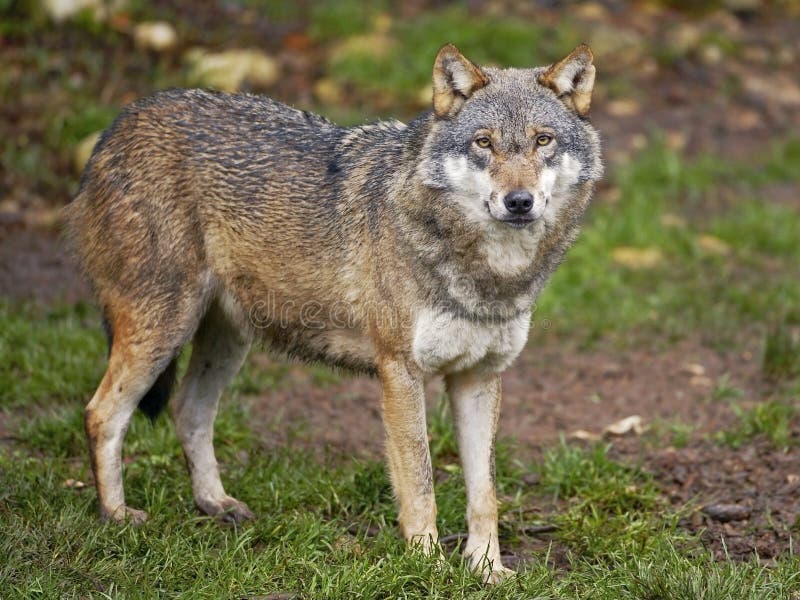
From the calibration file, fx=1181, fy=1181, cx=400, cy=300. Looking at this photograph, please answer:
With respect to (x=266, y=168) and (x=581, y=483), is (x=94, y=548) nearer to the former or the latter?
(x=266, y=168)

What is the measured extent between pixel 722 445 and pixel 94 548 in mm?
3581

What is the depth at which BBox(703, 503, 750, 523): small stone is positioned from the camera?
5781 millimetres

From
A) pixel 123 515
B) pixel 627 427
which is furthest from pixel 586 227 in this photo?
pixel 123 515

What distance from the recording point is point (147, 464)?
6.18m

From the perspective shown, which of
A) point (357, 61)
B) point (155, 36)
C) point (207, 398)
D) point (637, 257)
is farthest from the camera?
point (357, 61)

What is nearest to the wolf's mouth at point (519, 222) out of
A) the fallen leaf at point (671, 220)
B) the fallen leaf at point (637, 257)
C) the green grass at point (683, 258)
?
the green grass at point (683, 258)

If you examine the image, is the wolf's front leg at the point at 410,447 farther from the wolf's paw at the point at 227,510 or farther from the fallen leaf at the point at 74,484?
the fallen leaf at the point at 74,484

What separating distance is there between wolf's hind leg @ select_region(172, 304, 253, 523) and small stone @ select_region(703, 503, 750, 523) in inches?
89.4

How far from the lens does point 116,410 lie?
5598 mm

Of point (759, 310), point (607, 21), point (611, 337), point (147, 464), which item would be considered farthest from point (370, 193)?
point (607, 21)

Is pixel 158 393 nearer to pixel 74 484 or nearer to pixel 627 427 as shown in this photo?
pixel 74 484

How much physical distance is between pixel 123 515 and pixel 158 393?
0.67 metres

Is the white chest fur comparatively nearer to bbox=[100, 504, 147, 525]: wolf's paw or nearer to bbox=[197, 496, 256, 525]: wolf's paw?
bbox=[197, 496, 256, 525]: wolf's paw

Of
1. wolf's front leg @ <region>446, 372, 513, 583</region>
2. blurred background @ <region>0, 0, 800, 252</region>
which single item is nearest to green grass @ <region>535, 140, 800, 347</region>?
blurred background @ <region>0, 0, 800, 252</region>
